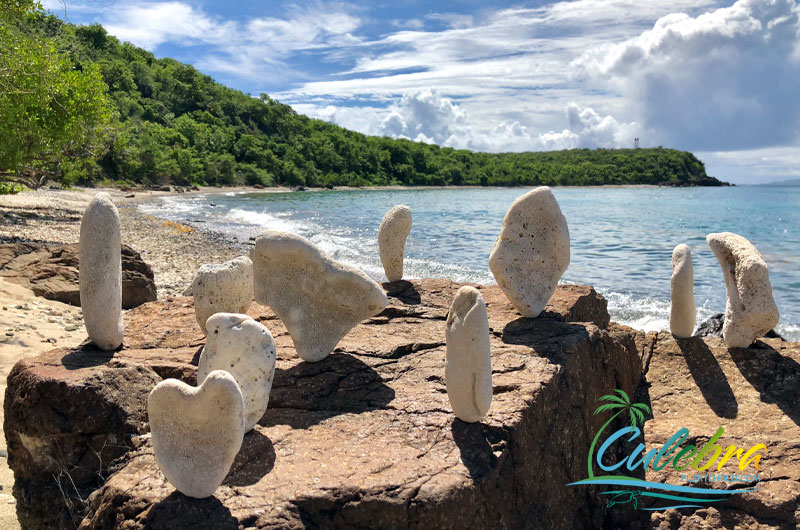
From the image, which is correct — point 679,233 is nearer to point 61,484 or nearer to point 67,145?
point 67,145

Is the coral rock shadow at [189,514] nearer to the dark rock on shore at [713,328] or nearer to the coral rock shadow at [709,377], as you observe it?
the coral rock shadow at [709,377]

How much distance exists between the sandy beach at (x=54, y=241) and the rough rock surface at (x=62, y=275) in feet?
0.81

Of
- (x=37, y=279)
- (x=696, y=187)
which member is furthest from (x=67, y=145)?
(x=696, y=187)

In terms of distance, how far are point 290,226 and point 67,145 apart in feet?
33.2

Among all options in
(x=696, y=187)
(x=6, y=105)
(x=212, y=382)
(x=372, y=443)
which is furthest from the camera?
(x=696, y=187)

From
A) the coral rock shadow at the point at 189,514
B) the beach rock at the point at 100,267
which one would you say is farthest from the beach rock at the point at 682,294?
the beach rock at the point at 100,267

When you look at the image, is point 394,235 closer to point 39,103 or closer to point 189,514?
point 189,514

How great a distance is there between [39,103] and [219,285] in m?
13.0

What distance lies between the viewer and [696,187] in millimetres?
100062

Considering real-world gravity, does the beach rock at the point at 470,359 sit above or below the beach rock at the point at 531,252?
below

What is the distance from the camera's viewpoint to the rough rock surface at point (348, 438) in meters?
3.39

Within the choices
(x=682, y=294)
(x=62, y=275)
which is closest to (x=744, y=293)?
(x=682, y=294)

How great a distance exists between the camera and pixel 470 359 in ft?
13.1

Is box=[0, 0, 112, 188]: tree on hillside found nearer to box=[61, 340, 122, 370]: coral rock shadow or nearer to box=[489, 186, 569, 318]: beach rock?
box=[61, 340, 122, 370]: coral rock shadow
